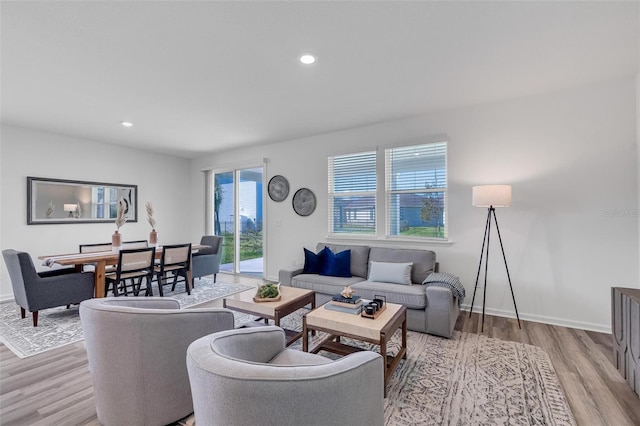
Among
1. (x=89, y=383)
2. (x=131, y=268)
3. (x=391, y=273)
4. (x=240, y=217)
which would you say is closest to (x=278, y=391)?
(x=89, y=383)

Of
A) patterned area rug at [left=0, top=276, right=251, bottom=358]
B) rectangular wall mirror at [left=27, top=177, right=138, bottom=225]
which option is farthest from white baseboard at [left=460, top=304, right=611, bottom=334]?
rectangular wall mirror at [left=27, top=177, right=138, bottom=225]

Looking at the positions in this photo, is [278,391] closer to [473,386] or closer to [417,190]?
[473,386]

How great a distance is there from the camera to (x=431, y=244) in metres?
3.89

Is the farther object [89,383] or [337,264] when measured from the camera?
[337,264]

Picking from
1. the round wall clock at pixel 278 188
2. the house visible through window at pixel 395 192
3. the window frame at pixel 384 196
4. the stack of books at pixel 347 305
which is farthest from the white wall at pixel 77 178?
the stack of books at pixel 347 305

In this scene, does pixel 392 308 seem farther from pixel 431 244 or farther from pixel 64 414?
pixel 64 414

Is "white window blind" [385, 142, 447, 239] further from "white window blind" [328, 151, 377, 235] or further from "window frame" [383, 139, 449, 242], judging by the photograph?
"white window blind" [328, 151, 377, 235]

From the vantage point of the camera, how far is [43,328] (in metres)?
3.12

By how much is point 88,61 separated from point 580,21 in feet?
13.0

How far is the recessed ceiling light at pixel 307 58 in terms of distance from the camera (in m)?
2.44

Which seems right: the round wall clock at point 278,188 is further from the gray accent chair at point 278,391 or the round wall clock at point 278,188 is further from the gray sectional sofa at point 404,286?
the gray accent chair at point 278,391

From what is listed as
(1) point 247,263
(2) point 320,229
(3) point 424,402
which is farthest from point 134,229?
(3) point 424,402

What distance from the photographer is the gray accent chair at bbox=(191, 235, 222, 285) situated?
489 cm

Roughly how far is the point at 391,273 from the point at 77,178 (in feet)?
18.0
